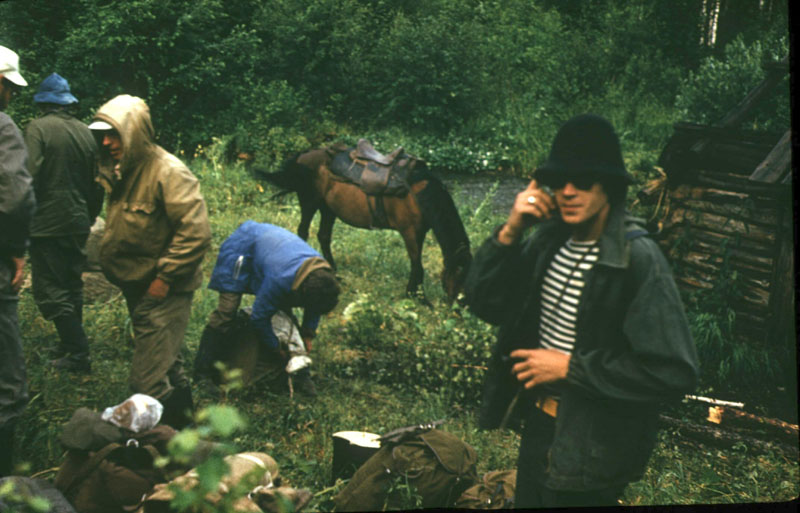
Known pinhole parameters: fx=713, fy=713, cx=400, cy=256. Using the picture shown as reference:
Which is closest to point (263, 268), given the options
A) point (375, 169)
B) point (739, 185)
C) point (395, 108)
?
point (375, 169)

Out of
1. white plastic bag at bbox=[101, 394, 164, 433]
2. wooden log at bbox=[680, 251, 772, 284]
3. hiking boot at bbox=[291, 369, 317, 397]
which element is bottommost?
hiking boot at bbox=[291, 369, 317, 397]

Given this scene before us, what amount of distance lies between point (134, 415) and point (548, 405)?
191 centimetres

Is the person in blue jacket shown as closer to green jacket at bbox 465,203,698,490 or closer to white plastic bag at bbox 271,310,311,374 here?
white plastic bag at bbox 271,310,311,374

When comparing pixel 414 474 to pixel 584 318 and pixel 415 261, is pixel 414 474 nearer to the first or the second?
pixel 584 318

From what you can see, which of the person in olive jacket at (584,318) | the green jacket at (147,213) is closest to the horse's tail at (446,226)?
the green jacket at (147,213)

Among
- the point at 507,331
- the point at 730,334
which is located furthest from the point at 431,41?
the point at 507,331

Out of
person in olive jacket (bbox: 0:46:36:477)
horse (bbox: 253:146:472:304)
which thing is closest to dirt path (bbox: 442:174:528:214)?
horse (bbox: 253:146:472:304)

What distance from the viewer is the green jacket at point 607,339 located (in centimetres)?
201

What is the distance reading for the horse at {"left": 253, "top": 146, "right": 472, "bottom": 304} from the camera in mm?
6785

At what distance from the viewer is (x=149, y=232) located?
3.74m

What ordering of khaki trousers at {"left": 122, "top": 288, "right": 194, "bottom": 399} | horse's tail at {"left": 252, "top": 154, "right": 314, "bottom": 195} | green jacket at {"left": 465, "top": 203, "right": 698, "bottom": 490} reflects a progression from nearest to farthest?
green jacket at {"left": 465, "top": 203, "right": 698, "bottom": 490} → khaki trousers at {"left": 122, "top": 288, "right": 194, "bottom": 399} → horse's tail at {"left": 252, "top": 154, "right": 314, "bottom": 195}

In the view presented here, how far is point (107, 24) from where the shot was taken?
6199mm

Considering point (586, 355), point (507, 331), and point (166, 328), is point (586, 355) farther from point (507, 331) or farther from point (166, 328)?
point (166, 328)

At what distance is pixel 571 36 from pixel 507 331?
36.9 ft
